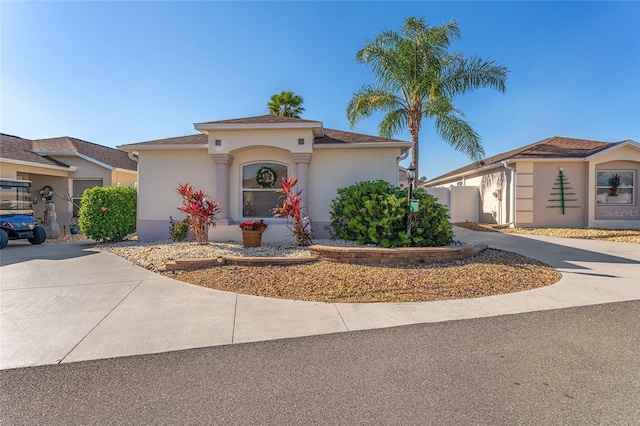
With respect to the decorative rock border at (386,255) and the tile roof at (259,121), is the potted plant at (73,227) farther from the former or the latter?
the decorative rock border at (386,255)

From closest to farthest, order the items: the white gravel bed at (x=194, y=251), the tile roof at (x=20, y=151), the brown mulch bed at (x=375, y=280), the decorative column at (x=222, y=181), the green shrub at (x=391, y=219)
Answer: the brown mulch bed at (x=375, y=280), the white gravel bed at (x=194, y=251), the green shrub at (x=391, y=219), the decorative column at (x=222, y=181), the tile roof at (x=20, y=151)

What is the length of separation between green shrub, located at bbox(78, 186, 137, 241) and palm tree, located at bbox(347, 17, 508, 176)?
354 inches

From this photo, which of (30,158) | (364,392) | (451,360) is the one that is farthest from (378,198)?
(30,158)

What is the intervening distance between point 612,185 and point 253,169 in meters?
15.7

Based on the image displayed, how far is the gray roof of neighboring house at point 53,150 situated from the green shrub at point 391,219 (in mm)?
12330

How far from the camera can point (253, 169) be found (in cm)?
979

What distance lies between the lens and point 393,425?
6.91 ft

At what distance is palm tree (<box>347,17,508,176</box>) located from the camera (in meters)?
11.5

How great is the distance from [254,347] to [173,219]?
7758 mm

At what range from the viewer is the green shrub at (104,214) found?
9156mm

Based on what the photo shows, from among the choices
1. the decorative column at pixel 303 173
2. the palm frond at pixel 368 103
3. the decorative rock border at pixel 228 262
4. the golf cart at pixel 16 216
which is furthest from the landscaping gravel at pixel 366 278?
the palm frond at pixel 368 103

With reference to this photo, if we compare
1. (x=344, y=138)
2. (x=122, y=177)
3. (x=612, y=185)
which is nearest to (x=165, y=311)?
(x=344, y=138)

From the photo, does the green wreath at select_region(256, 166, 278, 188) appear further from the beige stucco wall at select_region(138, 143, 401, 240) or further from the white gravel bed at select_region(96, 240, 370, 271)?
the white gravel bed at select_region(96, 240, 370, 271)

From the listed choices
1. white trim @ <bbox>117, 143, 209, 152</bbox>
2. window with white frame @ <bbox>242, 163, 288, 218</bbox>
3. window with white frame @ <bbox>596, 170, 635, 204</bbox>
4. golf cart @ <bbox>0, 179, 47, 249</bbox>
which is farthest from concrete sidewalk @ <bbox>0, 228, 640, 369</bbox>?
window with white frame @ <bbox>596, 170, 635, 204</bbox>
